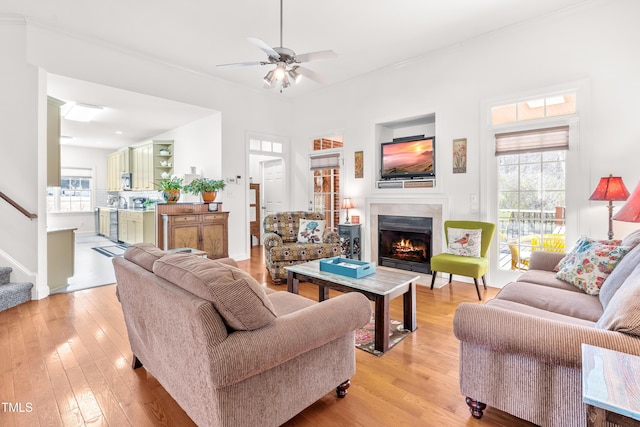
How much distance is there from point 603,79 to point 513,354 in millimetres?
3431

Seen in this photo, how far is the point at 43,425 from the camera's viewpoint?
1.62 m

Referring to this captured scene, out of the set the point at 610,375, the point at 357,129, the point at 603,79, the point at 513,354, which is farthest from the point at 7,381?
the point at 603,79

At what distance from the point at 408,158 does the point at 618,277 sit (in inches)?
125

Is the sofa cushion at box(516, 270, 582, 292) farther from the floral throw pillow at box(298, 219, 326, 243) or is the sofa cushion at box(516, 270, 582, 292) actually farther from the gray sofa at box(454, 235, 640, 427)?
the floral throw pillow at box(298, 219, 326, 243)

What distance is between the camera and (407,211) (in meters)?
4.80

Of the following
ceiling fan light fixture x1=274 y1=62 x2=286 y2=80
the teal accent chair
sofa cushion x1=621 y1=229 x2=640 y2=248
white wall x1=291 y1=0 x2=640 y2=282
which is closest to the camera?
sofa cushion x1=621 y1=229 x2=640 y2=248

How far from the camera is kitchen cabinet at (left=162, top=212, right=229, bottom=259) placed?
16.3 ft

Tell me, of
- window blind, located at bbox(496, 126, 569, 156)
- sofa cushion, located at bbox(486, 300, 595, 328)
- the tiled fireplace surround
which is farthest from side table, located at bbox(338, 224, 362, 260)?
sofa cushion, located at bbox(486, 300, 595, 328)

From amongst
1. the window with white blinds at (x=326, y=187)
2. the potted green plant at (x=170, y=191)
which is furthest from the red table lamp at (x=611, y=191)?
the potted green plant at (x=170, y=191)

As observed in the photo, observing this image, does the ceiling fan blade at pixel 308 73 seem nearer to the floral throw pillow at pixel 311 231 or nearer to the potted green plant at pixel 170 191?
the floral throw pillow at pixel 311 231

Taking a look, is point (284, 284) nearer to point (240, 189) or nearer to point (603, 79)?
point (240, 189)

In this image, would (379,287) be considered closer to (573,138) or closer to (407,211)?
(407,211)

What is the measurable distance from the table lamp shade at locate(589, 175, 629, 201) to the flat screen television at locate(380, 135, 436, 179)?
1878 millimetres

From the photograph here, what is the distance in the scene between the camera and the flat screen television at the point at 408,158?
181 inches
